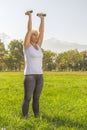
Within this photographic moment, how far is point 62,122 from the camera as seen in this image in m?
9.77

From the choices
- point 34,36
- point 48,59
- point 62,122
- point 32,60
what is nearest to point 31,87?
point 32,60

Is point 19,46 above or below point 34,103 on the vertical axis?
above

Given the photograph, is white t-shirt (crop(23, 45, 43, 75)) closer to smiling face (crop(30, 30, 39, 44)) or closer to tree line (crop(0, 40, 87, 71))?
smiling face (crop(30, 30, 39, 44))

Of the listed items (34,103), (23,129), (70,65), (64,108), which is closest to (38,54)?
(34,103)

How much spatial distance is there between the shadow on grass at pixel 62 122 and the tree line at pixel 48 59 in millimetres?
113315

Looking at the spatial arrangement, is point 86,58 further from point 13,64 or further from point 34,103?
point 34,103

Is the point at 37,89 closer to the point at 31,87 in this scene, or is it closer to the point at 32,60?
the point at 31,87

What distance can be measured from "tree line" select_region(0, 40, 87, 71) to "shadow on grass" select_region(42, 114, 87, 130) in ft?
372

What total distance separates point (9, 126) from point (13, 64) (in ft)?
389

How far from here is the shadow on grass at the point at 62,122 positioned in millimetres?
9297

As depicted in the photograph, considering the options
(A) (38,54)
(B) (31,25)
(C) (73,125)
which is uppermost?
(B) (31,25)

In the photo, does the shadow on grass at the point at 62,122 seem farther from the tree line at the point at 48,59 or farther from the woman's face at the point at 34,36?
the tree line at the point at 48,59

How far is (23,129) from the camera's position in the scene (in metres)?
8.79

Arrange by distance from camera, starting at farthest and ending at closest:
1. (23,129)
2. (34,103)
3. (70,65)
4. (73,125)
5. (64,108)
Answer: (70,65) < (64,108) < (34,103) < (73,125) < (23,129)
